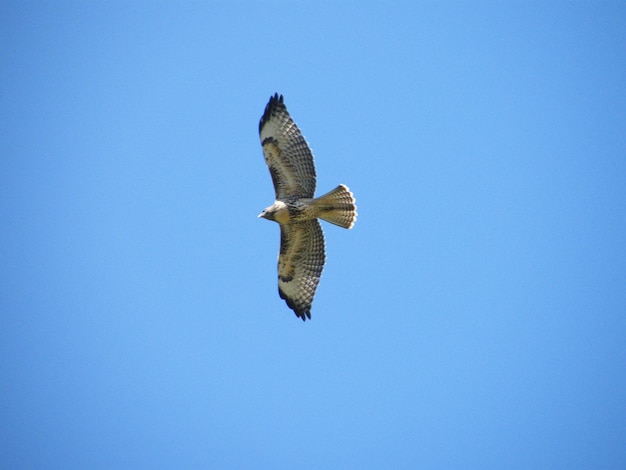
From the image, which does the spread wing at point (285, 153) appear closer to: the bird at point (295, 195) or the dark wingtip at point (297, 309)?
the bird at point (295, 195)

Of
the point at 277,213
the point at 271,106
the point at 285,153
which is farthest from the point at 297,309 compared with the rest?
the point at 271,106

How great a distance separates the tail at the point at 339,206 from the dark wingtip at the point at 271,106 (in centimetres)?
126

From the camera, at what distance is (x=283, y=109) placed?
10227 mm

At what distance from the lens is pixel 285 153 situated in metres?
10.1

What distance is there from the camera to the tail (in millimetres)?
9930

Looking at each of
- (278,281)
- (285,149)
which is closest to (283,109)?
(285,149)

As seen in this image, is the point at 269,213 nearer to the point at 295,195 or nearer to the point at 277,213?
the point at 277,213

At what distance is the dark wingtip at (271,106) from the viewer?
33.5 feet

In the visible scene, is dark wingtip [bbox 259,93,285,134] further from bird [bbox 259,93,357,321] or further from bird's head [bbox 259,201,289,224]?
bird's head [bbox 259,201,289,224]

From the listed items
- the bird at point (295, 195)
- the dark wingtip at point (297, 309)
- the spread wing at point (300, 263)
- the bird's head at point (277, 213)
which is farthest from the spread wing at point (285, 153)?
the dark wingtip at point (297, 309)

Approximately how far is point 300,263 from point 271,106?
7.13 feet

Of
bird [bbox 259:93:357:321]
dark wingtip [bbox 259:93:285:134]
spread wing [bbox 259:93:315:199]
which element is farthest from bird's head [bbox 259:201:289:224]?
dark wingtip [bbox 259:93:285:134]

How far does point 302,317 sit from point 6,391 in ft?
102

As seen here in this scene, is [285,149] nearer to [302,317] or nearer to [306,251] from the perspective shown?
[306,251]
